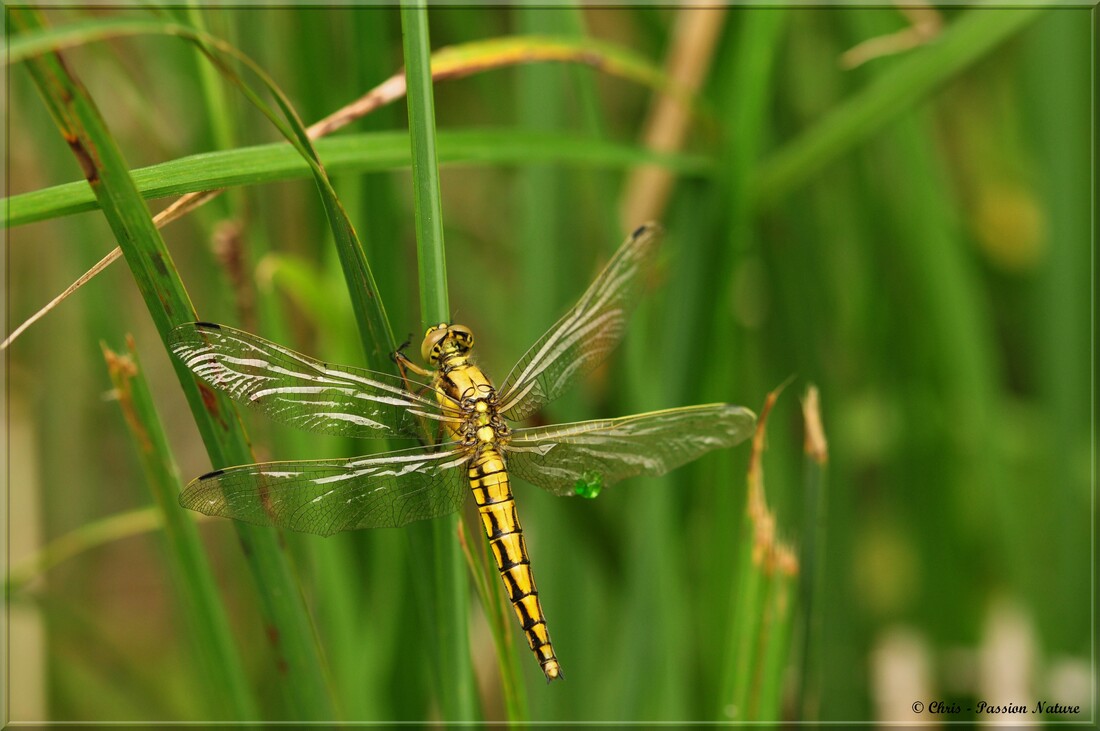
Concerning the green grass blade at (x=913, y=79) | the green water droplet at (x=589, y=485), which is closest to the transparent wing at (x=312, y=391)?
the green water droplet at (x=589, y=485)

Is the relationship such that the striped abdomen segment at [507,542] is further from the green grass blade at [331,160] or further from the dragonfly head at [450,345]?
the green grass blade at [331,160]

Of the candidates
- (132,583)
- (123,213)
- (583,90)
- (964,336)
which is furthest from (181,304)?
(132,583)

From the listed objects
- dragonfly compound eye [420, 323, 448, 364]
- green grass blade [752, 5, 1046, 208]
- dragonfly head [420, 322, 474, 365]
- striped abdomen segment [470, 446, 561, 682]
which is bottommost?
striped abdomen segment [470, 446, 561, 682]

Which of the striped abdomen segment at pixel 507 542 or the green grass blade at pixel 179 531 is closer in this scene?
the green grass blade at pixel 179 531

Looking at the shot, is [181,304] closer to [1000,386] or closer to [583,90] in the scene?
[583,90]

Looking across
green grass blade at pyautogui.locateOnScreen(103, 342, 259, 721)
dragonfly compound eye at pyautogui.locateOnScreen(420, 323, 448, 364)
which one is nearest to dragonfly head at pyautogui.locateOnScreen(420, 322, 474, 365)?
→ dragonfly compound eye at pyautogui.locateOnScreen(420, 323, 448, 364)

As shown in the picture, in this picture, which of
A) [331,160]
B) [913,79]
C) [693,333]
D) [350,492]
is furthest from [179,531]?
[913,79]

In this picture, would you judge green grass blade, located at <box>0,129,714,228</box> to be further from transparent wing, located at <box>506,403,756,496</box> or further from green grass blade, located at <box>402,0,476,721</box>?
transparent wing, located at <box>506,403,756,496</box>

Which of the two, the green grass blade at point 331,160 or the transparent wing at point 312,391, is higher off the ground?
the green grass blade at point 331,160
